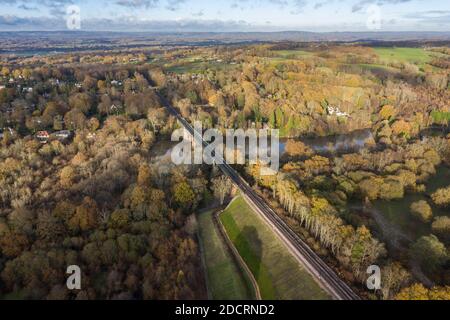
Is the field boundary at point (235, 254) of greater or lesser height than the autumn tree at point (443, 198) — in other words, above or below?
below

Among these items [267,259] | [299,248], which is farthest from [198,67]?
[299,248]

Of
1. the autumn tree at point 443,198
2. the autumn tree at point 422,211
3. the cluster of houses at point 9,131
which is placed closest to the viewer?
the autumn tree at point 422,211

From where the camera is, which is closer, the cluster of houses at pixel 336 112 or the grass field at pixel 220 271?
the grass field at pixel 220 271

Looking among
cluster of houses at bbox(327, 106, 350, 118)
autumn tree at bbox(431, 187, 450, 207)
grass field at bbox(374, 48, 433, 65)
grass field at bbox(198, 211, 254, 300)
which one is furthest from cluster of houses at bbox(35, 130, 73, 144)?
grass field at bbox(374, 48, 433, 65)

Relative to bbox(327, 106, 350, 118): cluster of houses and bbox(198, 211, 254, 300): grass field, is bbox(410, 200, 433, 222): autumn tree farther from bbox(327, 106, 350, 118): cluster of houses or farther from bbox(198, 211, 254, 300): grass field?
bbox(327, 106, 350, 118): cluster of houses

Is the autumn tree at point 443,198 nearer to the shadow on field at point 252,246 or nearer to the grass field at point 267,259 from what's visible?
the grass field at point 267,259

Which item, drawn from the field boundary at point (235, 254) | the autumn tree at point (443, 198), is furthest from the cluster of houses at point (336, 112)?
the field boundary at point (235, 254)
